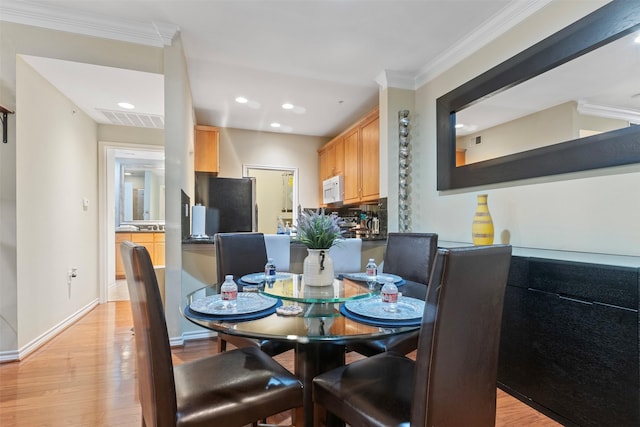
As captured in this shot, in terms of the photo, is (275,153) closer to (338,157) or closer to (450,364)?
(338,157)

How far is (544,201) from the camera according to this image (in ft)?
6.62

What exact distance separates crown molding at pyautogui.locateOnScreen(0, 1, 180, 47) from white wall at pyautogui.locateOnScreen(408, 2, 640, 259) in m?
2.43

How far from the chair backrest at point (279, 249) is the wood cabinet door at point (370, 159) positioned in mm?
1452

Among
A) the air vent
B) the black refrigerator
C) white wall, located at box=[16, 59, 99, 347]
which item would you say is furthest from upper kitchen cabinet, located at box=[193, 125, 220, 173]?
white wall, located at box=[16, 59, 99, 347]

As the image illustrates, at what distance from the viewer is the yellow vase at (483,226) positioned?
85.7 inches

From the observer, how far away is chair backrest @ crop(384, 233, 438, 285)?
6.45 feet

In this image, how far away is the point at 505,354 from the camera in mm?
1936

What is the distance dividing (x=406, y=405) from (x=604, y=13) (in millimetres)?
2186

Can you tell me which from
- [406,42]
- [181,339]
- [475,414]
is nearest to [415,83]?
[406,42]

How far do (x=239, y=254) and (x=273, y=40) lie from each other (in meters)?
1.76

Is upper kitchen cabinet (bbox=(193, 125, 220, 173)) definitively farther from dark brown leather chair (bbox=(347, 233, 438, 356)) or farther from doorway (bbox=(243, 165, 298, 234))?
dark brown leather chair (bbox=(347, 233, 438, 356))

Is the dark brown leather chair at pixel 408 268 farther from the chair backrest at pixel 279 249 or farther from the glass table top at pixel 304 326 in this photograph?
the chair backrest at pixel 279 249

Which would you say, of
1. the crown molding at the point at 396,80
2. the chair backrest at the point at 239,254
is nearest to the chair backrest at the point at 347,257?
the chair backrest at the point at 239,254

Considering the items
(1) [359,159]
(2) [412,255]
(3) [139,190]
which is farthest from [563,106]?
(3) [139,190]
